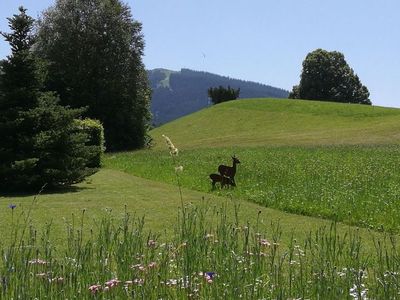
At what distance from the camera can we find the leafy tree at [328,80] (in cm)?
→ 11494

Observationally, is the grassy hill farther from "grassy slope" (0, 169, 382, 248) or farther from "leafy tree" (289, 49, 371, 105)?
"leafy tree" (289, 49, 371, 105)

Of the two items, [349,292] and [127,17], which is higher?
[127,17]

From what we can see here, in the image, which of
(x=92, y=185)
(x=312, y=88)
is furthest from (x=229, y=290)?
(x=312, y=88)

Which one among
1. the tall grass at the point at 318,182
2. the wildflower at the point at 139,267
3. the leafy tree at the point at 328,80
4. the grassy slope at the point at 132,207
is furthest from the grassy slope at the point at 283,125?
the wildflower at the point at 139,267

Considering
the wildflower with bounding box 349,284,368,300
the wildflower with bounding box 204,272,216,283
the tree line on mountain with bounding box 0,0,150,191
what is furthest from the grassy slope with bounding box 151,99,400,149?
the wildflower with bounding box 204,272,216,283

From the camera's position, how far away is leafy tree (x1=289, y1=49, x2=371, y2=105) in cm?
11494

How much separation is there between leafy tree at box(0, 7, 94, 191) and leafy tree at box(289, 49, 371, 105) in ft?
320

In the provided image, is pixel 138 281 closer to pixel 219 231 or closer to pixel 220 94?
pixel 219 231

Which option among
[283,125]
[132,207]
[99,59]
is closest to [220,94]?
[283,125]

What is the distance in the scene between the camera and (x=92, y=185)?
22844 millimetres

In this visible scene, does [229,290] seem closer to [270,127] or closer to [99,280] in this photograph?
[99,280]

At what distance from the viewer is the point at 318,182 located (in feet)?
68.8

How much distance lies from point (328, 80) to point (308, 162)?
294 feet

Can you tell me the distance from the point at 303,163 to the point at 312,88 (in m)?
89.0
